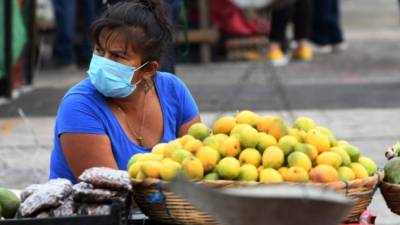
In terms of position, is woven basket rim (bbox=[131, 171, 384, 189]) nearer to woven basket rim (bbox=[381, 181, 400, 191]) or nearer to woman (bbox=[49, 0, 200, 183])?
woven basket rim (bbox=[381, 181, 400, 191])

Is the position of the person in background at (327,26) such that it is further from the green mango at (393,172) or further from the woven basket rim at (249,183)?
the woven basket rim at (249,183)

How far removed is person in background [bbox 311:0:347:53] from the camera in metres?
11.9

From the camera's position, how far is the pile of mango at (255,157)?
2947 mm

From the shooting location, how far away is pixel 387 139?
706 centimetres

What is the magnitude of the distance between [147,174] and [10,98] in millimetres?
6158

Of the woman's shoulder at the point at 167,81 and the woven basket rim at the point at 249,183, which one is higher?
the woman's shoulder at the point at 167,81

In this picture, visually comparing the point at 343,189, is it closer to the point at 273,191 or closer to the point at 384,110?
the point at 273,191

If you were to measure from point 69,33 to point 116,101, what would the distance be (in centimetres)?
703

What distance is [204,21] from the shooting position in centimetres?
1109

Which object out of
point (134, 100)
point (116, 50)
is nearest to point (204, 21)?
point (134, 100)

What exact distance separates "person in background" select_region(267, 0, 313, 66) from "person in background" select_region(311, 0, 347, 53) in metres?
0.35

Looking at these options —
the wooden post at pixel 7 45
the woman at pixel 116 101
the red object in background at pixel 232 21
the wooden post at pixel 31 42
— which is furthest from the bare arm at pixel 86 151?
the red object in background at pixel 232 21

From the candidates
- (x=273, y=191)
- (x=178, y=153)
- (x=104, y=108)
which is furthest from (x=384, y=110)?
(x=273, y=191)

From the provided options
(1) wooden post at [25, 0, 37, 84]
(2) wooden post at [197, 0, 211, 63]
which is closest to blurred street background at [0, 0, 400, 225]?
(2) wooden post at [197, 0, 211, 63]
